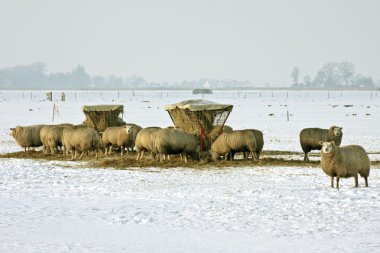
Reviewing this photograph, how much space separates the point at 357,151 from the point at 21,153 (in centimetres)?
1398

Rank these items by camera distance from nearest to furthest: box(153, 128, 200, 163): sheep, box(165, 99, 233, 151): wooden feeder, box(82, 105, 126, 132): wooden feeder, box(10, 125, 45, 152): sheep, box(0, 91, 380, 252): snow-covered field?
box(0, 91, 380, 252): snow-covered field, box(153, 128, 200, 163): sheep, box(165, 99, 233, 151): wooden feeder, box(10, 125, 45, 152): sheep, box(82, 105, 126, 132): wooden feeder

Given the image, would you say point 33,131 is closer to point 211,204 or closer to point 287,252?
point 211,204

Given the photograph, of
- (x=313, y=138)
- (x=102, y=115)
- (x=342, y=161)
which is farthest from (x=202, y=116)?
(x=342, y=161)

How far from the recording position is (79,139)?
22469 millimetres

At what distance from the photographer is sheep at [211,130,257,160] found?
21328 millimetres

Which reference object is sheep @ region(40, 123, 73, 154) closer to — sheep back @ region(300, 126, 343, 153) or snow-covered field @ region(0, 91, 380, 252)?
snow-covered field @ region(0, 91, 380, 252)

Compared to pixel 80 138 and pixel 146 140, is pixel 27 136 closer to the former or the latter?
pixel 80 138

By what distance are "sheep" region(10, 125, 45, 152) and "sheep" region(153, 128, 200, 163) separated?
6.66 meters

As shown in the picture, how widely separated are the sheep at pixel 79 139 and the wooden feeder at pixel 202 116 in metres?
3.56

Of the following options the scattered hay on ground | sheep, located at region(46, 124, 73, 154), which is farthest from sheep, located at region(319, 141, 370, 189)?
sheep, located at region(46, 124, 73, 154)

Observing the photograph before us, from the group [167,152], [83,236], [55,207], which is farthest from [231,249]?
[167,152]

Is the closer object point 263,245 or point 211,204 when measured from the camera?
point 263,245

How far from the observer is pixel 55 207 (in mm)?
12750

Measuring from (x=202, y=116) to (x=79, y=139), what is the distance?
4728 millimetres
